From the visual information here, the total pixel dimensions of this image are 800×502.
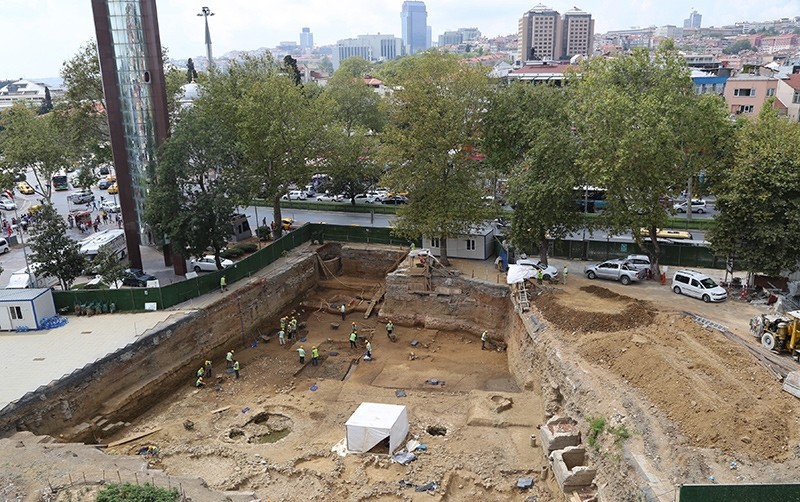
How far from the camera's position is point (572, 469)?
18.8 meters

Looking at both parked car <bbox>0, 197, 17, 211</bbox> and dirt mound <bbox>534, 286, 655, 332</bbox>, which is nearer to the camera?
dirt mound <bbox>534, 286, 655, 332</bbox>

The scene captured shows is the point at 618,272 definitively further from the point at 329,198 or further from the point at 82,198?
the point at 82,198

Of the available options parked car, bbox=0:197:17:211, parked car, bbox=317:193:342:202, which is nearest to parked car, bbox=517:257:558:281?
parked car, bbox=317:193:342:202

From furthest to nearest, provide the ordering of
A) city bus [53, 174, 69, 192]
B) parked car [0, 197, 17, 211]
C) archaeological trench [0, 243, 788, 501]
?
city bus [53, 174, 69, 192], parked car [0, 197, 17, 211], archaeological trench [0, 243, 788, 501]

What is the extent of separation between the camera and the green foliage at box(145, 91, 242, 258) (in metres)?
31.8

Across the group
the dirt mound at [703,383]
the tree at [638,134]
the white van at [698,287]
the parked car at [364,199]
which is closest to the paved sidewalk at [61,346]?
the dirt mound at [703,383]

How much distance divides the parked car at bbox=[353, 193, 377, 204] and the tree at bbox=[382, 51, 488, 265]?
64.8ft

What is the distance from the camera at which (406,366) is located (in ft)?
99.1

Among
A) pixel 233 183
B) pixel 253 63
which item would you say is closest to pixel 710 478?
pixel 233 183

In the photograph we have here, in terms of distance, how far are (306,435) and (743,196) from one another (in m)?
22.4

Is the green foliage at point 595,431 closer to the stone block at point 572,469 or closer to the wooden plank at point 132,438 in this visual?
the stone block at point 572,469

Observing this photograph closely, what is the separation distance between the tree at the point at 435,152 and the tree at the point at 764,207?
12920mm

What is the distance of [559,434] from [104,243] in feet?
108

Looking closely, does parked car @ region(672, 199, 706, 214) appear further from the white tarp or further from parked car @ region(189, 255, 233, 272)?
parked car @ region(189, 255, 233, 272)
